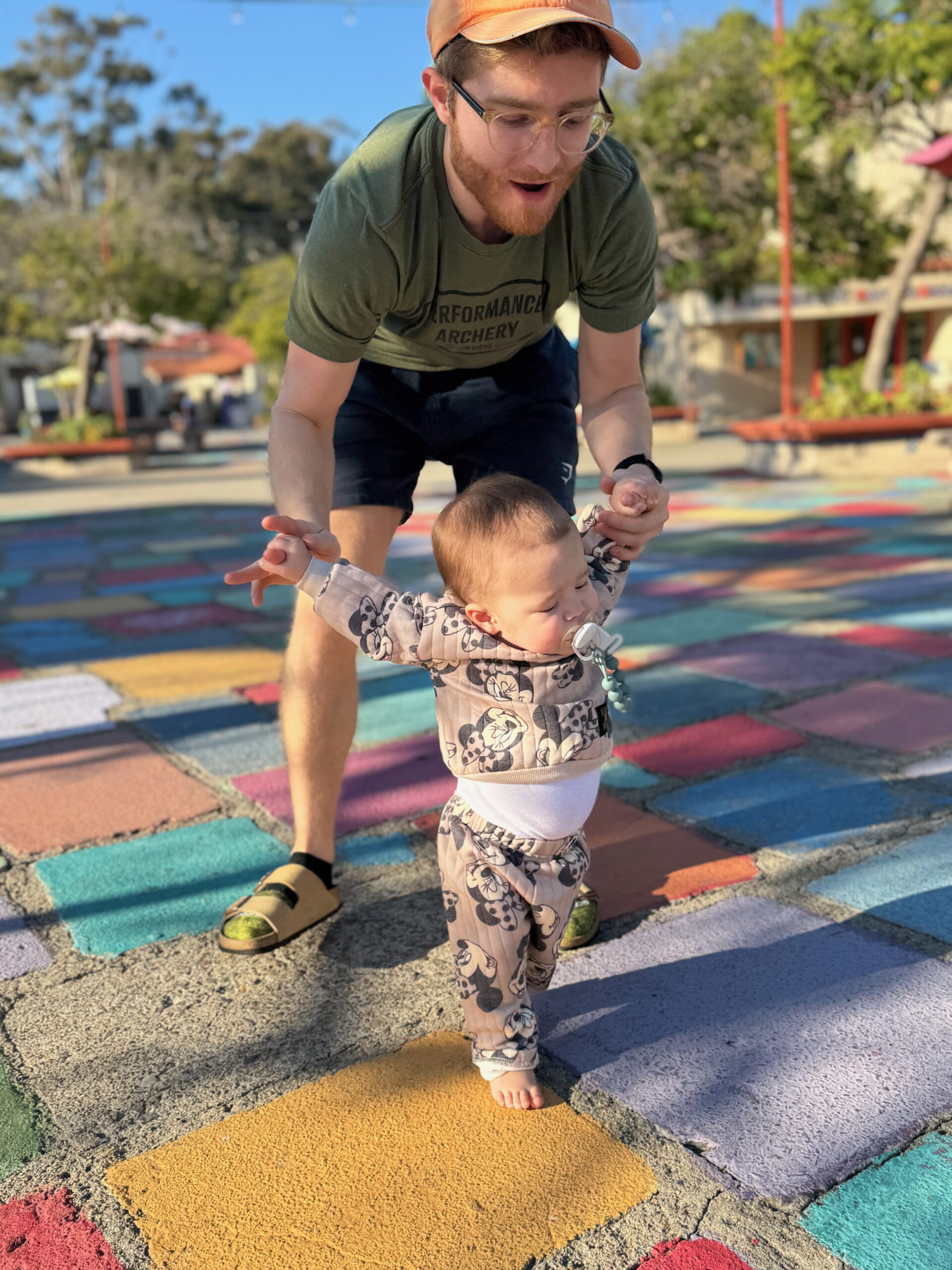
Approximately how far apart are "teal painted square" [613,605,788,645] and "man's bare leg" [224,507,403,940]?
2170 millimetres

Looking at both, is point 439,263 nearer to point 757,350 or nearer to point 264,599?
→ point 264,599

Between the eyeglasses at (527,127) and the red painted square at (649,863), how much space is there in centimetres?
132

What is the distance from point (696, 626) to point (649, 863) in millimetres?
2346

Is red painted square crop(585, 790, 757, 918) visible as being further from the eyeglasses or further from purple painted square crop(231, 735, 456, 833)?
the eyeglasses

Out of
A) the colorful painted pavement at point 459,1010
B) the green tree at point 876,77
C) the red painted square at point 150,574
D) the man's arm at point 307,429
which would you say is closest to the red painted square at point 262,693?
the colorful painted pavement at point 459,1010

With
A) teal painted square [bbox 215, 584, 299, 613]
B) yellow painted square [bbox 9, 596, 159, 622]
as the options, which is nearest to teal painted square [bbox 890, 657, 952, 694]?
teal painted square [bbox 215, 584, 299, 613]

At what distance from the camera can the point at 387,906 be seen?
7.45 feet

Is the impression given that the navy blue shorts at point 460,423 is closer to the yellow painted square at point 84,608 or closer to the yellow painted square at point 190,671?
the yellow painted square at point 190,671

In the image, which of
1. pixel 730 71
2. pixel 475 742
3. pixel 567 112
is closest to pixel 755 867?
pixel 475 742

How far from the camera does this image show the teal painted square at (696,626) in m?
4.41

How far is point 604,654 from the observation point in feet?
5.38

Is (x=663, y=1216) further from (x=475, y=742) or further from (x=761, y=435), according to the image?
(x=761, y=435)

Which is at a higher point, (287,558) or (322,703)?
(287,558)

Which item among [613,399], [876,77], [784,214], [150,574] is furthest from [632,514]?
[876,77]
